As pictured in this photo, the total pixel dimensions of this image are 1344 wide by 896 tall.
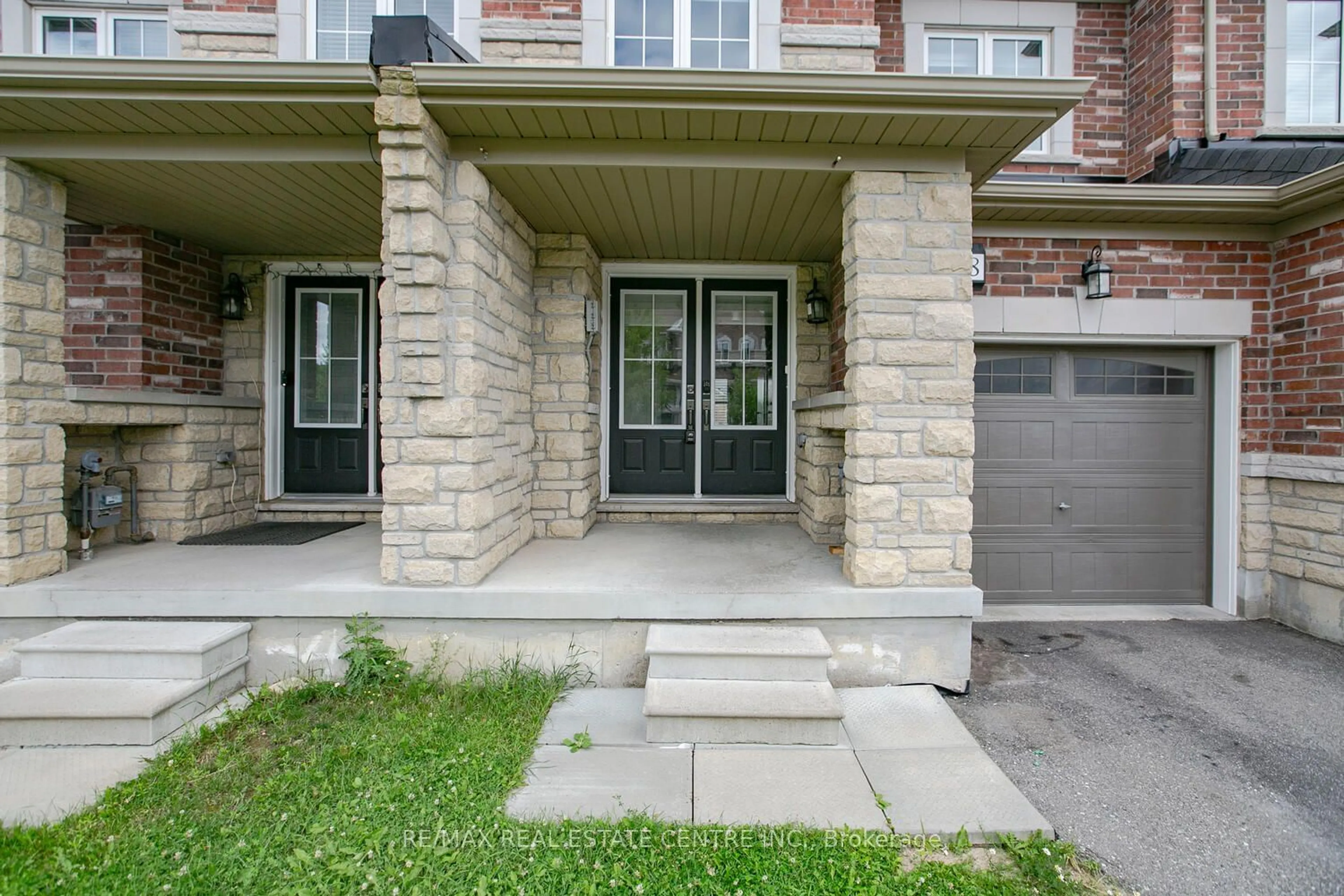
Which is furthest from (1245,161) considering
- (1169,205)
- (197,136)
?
(197,136)

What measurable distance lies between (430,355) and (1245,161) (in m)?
5.91

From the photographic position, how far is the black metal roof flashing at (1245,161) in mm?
4348

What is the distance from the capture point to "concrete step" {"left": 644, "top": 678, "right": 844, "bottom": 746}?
263 cm

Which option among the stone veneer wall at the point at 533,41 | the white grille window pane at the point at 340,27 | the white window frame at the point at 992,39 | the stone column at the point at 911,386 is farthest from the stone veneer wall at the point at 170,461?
the white window frame at the point at 992,39

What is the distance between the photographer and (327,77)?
2.88 meters

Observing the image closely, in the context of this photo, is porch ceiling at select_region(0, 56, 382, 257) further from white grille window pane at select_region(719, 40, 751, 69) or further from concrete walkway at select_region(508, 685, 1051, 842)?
concrete walkway at select_region(508, 685, 1051, 842)

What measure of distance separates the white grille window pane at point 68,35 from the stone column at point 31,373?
6.37 feet

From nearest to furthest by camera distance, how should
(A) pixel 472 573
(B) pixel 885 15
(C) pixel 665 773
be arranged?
(C) pixel 665 773
(A) pixel 472 573
(B) pixel 885 15

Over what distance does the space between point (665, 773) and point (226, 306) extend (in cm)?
Result: 525

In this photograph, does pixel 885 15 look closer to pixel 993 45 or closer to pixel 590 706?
pixel 993 45

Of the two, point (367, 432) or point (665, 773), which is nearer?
point (665, 773)

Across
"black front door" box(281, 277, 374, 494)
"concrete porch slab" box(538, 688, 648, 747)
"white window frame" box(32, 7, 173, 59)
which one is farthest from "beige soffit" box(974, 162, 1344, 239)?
"white window frame" box(32, 7, 173, 59)

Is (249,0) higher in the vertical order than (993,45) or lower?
lower

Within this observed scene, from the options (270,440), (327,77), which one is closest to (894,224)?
(327,77)
